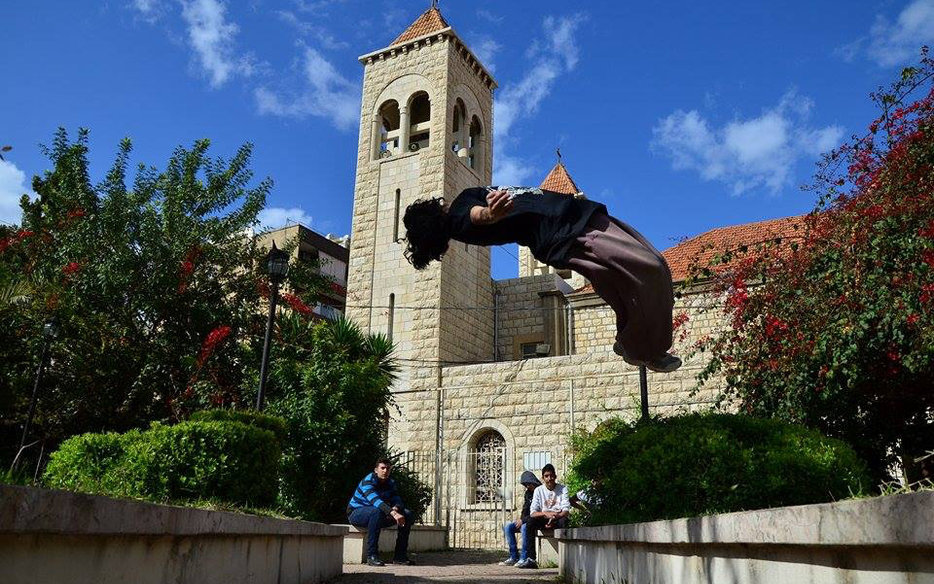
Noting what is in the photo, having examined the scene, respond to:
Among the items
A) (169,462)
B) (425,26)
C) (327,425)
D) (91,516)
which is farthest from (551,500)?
(425,26)

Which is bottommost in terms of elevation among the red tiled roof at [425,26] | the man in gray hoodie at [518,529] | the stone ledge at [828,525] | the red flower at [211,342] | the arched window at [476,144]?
the man in gray hoodie at [518,529]

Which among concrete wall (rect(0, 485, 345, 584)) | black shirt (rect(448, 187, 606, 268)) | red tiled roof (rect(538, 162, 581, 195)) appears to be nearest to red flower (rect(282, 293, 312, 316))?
concrete wall (rect(0, 485, 345, 584))

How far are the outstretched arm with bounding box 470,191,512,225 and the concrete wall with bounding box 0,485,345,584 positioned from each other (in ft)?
6.77

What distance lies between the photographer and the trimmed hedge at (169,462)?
19.7 feet

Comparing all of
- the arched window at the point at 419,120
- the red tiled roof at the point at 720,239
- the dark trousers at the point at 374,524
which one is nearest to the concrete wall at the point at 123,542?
the dark trousers at the point at 374,524

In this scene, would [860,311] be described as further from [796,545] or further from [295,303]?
[295,303]

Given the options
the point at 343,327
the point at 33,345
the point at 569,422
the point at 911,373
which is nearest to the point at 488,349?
the point at 569,422

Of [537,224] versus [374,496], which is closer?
[537,224]

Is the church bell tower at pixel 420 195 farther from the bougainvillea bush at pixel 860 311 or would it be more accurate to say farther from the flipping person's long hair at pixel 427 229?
the flipping person's long hair at pixel 427 229

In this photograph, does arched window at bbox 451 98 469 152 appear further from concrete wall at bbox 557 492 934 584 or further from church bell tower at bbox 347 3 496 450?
concrete wall at bbox 557 492 934 584

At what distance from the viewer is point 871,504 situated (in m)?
2.09

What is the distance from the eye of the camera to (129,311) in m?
15.0

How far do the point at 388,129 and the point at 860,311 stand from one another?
22151mm

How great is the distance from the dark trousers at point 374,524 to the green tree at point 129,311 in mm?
5314
